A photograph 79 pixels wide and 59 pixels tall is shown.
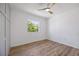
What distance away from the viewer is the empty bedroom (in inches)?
48.6

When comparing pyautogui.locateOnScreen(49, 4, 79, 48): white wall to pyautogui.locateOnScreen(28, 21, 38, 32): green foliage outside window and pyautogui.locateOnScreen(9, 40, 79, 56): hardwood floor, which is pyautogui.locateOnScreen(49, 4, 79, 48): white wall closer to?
pyautogui.locateOnScreen(9, 40, 79, 56): hardwood floor

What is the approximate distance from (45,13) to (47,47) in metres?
1.14

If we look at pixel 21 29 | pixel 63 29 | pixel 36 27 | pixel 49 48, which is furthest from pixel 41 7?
pixel 49 48

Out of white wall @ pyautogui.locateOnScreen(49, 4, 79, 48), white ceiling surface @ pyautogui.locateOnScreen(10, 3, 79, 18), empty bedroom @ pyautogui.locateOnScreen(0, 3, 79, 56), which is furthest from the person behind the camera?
white wall @ pyautogui.locateOnScreen(49, 4, 79, 48)

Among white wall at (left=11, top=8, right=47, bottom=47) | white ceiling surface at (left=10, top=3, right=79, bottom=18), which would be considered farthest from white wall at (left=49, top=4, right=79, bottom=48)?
white wall at (left=11, top=8, right=47, bottom=47)

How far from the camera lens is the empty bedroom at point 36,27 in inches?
48.6

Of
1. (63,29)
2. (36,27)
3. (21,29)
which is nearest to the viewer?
(21,29)

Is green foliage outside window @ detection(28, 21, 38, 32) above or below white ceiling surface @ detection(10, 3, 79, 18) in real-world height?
below

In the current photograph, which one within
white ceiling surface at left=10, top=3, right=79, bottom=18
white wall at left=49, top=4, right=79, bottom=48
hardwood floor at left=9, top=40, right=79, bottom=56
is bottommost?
hardwood floor at left=9, top=40, right=79, bottom=56

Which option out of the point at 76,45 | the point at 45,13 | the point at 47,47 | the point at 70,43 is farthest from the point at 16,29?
the point at 76,45

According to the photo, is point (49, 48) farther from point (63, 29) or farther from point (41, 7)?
point (41, 7)

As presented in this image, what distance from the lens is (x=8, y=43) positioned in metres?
1.33

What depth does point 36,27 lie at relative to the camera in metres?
1.55

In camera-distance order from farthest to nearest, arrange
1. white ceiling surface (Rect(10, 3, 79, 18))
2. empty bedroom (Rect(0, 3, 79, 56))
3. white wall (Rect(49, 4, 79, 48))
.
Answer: white wall (Rect(49, 4, 79, 48))
white ceiling surface (Rect(10, 3, 79, 18))
empty bedroom (Rect(0, 3, 79, 56))
